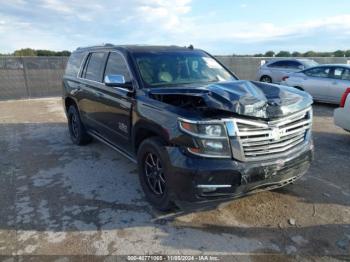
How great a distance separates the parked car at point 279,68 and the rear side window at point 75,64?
10.6 meters

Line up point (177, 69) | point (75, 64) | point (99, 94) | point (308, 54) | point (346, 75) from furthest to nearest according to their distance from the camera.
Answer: point (308, 54) → point (346, 75) → point (75, 64) → point (99, 94) → point (177, 69)

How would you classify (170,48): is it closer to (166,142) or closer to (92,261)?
(166,142)

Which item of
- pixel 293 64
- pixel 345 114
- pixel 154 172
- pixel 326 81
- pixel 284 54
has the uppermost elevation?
pixel 284 54

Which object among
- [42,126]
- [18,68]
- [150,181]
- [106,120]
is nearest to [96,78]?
[106,120]

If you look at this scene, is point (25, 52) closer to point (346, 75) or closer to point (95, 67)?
point (95, 67)

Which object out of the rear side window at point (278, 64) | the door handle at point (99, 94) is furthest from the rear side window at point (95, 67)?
the rear side window at point (278, 64)

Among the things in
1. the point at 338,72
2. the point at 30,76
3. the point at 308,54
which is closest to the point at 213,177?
the point at 338,72

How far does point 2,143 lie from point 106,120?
10.8 ft

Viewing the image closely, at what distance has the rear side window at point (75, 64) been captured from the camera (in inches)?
243

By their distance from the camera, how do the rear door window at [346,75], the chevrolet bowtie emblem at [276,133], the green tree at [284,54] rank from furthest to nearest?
the green tree at [284,54] < the rear door window at [346,75] < the chevrolet bowtie emblem at [276,133]

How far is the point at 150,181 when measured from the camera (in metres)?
3.89

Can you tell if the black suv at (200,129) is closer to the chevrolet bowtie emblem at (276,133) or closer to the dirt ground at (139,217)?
the chevrolet bowtie emblem at (276,133)

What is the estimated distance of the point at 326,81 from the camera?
1051 centimetres

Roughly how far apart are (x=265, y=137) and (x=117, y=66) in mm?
2476
